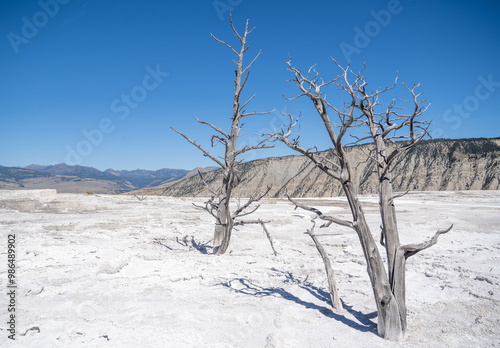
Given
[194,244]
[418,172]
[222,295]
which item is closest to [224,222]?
[194,244]

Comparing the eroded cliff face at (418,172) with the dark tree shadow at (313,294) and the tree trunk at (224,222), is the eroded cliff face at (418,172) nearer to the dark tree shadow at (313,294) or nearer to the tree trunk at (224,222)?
the tree trunk at (224,222)

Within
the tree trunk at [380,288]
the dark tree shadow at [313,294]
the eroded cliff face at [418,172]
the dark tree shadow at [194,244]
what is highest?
the eroded cliff face at [418,172]

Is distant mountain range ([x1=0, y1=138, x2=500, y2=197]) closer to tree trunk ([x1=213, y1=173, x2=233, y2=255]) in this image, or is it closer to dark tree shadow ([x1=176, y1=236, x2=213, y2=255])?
dark tree shadow ([x1=176, y1=236, x2=213, y2=255])

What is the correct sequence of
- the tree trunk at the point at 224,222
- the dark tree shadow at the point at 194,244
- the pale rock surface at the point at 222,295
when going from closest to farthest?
the pale rock surface at the point at 222,295 → the tree trunk at the point at 224,222 → the dark tree shadow at the point at 194,244

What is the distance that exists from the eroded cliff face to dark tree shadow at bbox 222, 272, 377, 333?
4414cm

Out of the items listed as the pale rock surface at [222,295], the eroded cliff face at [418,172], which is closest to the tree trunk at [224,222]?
the pale rock surface at [222,295]

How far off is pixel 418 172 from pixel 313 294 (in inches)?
3184

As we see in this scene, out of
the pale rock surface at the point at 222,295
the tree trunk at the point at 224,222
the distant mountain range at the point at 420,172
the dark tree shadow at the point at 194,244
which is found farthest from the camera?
the distant mountain range at the point at 420,172

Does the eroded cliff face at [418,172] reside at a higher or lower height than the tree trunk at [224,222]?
higher

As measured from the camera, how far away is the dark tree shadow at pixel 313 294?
427cm

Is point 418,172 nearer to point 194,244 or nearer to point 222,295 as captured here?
point 194,244

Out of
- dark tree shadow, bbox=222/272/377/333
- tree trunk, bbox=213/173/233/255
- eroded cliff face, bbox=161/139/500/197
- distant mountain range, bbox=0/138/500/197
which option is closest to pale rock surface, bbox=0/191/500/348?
dark tree shadow, bbox=222/272/377/333

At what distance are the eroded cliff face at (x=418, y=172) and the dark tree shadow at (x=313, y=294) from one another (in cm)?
4414

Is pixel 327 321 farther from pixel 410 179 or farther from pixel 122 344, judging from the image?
pixel 410 179
